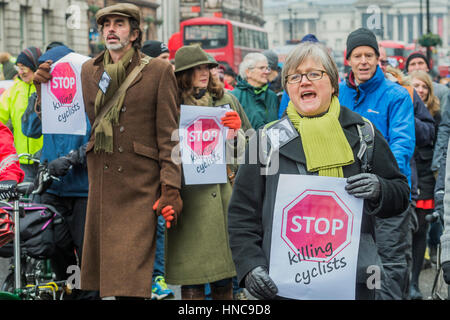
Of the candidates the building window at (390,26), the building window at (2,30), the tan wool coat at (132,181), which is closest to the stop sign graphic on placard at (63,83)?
the tan wool coat at (132,181)

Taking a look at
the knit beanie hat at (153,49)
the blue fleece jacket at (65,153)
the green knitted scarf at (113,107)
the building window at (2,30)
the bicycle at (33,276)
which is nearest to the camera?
the green knitted scarf at (113,107)

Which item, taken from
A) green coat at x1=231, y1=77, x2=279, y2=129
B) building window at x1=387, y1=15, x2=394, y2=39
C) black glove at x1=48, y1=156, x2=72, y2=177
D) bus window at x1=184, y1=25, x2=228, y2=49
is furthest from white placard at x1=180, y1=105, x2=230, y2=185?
building window at x1=387, y1=15, x2=394, y2=39

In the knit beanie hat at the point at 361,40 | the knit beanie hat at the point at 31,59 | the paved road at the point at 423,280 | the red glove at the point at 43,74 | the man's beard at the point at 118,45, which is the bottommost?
the paved road at the point at 423,280

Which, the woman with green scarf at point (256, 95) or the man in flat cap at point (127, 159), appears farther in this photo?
the woman with green scarf at point (256, 95)

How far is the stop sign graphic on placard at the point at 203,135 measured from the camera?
5.48m

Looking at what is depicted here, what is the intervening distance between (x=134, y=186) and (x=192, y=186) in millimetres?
507

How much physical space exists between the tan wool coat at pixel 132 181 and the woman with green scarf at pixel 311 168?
1602 millimetres

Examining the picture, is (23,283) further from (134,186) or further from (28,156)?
(134,186)

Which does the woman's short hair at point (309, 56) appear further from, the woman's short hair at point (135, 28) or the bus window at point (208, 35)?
the bus window at point (208, 35)

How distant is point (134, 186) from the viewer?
5.22m

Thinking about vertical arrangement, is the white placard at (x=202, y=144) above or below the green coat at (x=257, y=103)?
below

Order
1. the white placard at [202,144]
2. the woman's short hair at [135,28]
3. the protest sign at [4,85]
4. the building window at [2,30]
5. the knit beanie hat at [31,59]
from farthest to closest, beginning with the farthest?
the building window at [2,30]
the protest sign at [4,85]
the knit beanie hat at [31,59]
the white placard at [202,144]
the woman's short hair at [135,28]
